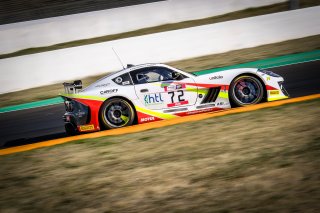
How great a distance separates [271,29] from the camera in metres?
16.1

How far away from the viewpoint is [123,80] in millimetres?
8516

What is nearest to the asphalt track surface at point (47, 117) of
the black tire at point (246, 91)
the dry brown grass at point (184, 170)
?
the black tire at point (246, 91)

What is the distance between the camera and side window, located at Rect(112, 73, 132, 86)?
8500 millimetres

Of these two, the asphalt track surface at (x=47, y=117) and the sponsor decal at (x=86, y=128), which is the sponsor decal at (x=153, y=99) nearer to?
the sponsor decal at (x=86, y=128)

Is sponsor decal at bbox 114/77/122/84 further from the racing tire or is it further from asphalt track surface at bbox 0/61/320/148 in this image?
asphalt track surface at bbox 0/61/320/148

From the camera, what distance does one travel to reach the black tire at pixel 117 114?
8383 mm

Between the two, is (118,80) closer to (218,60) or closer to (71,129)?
(71,129)

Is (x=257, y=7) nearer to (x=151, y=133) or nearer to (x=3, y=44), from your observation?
(x=3, y=44)

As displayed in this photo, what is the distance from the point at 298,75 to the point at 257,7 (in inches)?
420

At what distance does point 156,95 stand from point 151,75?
0.44 m

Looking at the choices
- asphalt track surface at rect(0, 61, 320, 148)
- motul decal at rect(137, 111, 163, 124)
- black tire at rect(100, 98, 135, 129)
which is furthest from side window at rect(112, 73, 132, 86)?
asphalt track surface at rect(0, 61, 320, 148)

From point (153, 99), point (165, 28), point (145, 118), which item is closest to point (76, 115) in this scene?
point (145, 118)

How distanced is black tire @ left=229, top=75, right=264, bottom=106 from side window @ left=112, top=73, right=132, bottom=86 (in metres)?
2.06

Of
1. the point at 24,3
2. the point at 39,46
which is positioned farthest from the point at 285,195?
the point at 24,3
